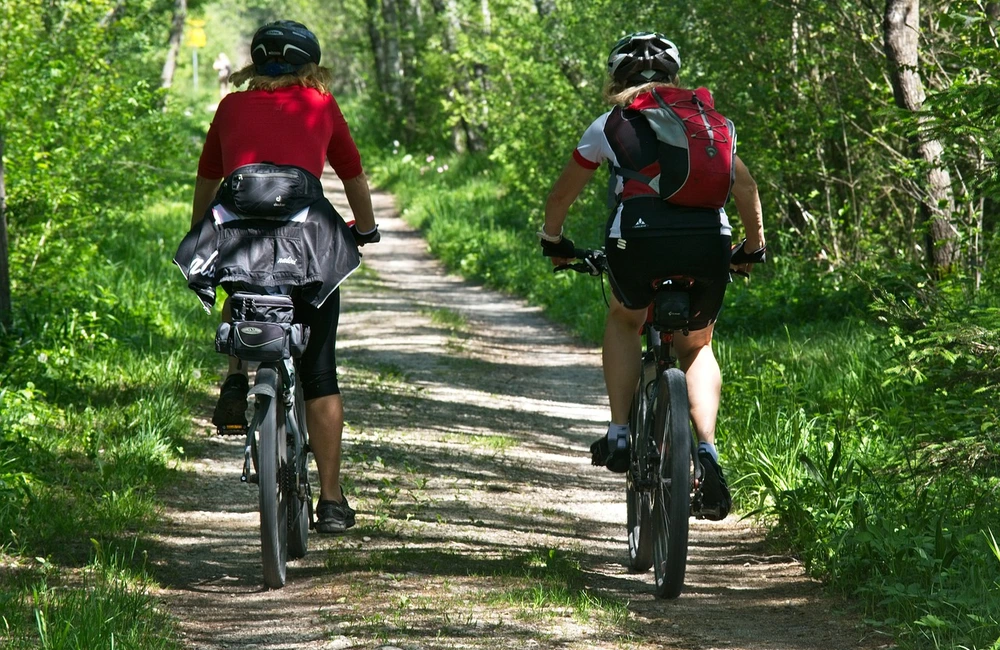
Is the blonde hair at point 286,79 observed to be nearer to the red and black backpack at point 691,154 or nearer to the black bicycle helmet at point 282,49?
the black bicycle helmet at point 282,49

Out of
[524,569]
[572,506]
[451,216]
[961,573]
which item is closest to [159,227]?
[451,216]

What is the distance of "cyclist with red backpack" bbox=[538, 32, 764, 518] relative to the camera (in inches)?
161

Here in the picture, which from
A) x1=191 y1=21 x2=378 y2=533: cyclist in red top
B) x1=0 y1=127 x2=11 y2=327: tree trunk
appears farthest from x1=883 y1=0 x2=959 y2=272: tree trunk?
x1=0 y1=127 x2=11 y2=327: tree trunk

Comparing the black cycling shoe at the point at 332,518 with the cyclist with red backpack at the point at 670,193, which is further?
the black cycling shoe at the point at 332,518

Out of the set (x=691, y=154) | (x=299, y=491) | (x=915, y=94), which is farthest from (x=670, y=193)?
(x=915, y=94)

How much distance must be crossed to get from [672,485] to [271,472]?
140cm

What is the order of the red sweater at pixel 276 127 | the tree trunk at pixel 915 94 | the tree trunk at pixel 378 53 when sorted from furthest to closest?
the tree trunk at pixel 378 53, the tree trunk at pixel 915 94, the red sweater at pixel 276 127

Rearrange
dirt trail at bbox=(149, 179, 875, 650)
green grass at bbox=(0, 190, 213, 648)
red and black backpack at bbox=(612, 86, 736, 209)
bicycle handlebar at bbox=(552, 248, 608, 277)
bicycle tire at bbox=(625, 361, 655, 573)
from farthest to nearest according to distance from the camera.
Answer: bicycle tire at bbox=(625, 361, 655, 573)
bicycle handlebar at bbox=(552, 248, 608, 277)
red and black backpack at bbox=(612, 86, 736, 209)
dirt trail at bbox=(149, 179, 875, 650)
green grass at bbox=(0, 190, 213, 648)

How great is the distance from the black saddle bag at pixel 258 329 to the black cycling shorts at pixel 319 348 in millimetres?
226

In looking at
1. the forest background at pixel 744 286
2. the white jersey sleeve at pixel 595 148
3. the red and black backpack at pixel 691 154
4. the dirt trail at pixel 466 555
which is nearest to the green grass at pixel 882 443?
the forest background at pixel 744 286

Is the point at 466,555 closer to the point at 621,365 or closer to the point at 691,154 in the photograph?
the point at 621,365

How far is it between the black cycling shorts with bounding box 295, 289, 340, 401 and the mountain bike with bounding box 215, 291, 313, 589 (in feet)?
0.29

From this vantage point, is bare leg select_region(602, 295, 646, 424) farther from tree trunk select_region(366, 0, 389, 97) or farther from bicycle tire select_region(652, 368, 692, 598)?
tree trunk select_region(366, 0, 389, 97)

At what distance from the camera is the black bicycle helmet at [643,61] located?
4.35 metres
